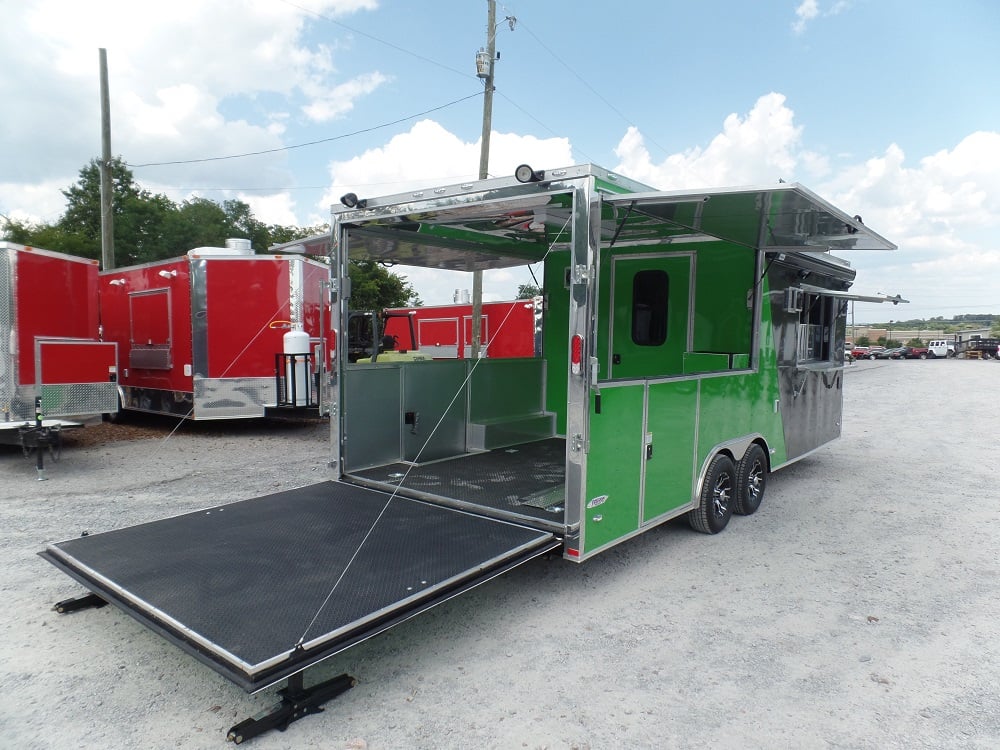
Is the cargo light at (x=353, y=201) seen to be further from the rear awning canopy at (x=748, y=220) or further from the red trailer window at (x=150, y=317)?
the red trailer window at (x=150, y=317)

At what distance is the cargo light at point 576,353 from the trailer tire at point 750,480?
2471 millimetres

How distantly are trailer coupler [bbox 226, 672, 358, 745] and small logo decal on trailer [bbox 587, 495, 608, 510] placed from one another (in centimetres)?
155

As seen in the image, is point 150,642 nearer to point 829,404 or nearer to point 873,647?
point 873,647

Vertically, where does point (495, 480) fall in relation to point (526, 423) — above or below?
below

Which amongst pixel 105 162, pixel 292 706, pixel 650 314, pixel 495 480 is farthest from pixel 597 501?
pixel 105 162

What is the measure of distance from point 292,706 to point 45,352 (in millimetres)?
6141

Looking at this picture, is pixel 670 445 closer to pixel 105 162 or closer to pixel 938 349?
pixel 105 162

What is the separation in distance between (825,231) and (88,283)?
7825 mm

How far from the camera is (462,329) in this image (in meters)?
14.3

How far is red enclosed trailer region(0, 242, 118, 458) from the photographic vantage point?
6.82 meters

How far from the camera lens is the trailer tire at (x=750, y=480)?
544 centimetres

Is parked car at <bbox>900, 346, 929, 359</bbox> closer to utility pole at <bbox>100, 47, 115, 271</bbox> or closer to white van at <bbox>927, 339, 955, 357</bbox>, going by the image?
white van at <bbox>927, 339, 955, 357</bbox>

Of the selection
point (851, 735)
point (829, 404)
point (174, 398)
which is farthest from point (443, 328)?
point (851, 735)

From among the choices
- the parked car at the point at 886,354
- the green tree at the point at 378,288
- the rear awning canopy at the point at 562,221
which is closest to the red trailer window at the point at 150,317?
the rear awning canopy at the point at 562,221
